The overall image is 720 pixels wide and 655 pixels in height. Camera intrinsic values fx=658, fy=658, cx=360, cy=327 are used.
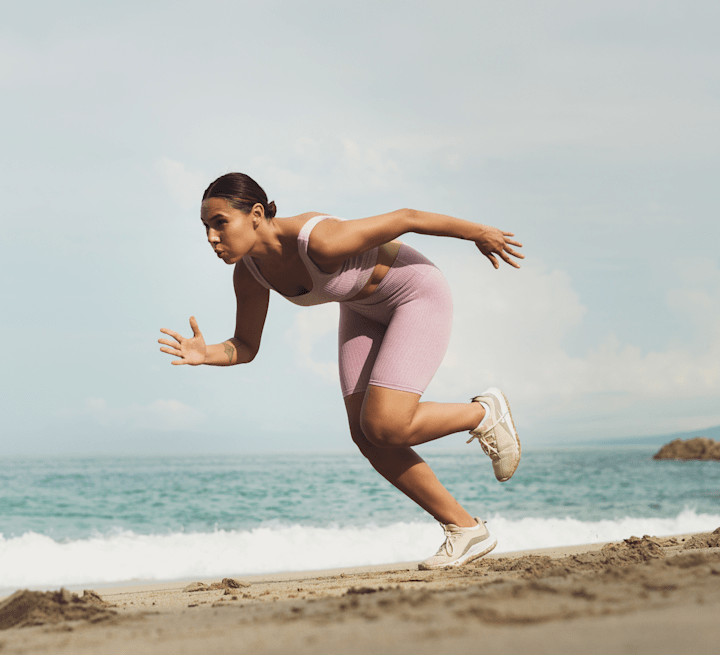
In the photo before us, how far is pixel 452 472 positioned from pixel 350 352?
51.7 feet

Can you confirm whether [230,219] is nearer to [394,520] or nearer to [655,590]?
[655,590]

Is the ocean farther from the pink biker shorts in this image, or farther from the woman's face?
the woman's face

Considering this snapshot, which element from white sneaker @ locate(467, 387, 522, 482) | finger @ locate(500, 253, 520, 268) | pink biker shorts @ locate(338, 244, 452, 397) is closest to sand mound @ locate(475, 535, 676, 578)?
white sneaker @ locate(467, 387, 522, 482)

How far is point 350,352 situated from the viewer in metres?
3.31

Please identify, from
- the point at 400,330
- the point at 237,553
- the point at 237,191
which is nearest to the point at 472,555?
the point at 400,330

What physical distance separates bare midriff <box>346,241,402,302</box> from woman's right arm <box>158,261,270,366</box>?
0.54 meters

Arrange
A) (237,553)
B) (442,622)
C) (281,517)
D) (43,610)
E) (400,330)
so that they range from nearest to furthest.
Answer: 1. (442,622)
2. (43,610)
3. (400,330)
4. (237,553)
5. (281,517)

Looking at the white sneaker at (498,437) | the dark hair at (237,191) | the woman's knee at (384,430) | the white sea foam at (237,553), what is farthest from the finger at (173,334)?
the white sea foam at (237,553)

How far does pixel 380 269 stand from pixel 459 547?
1.41m

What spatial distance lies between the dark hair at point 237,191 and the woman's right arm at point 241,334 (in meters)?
0.48

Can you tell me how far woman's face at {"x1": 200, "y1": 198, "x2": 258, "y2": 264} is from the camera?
9.30 feet

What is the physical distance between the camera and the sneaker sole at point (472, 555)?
3.13m

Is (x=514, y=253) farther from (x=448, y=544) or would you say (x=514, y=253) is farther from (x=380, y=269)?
(x=448, y=544)

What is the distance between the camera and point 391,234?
2855mm
